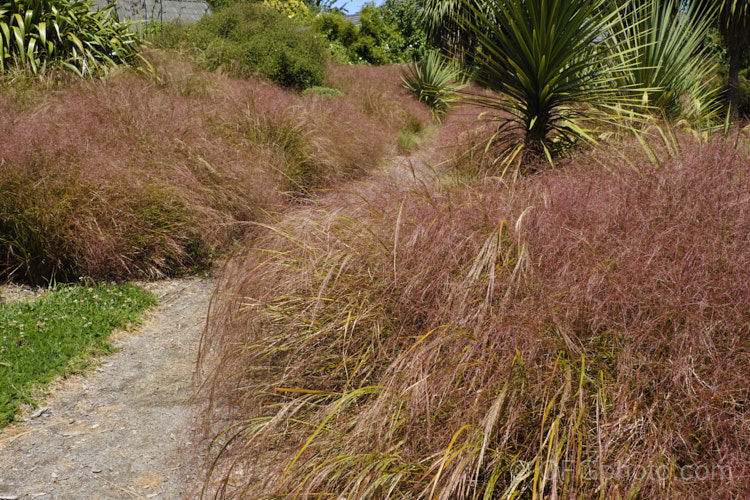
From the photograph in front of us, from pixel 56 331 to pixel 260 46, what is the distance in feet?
27.5

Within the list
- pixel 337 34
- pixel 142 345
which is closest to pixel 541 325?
pixel 142 345

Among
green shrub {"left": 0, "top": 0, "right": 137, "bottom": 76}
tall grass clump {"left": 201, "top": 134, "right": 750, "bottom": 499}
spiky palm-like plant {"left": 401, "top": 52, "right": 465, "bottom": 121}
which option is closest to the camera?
tall grass clump {"left": 201, "top": 134, "right": 750, "bottom": 499}

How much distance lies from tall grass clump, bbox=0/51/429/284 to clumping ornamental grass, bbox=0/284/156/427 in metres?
0.37

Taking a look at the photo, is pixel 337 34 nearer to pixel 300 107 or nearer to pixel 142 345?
pixel 300 107

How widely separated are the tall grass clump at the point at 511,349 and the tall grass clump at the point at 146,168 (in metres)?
0.75

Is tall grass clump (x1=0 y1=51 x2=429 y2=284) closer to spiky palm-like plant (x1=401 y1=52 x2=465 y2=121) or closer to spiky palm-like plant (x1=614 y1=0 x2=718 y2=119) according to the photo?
spiky palm-like plant (x1=614 y1=0 x2=718 y2=119)

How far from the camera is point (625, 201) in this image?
9.13 feet

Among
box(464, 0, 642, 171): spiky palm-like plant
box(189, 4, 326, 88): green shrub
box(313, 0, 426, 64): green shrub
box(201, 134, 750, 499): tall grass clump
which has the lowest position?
box(201, 134, 750, 499): tall grass clump

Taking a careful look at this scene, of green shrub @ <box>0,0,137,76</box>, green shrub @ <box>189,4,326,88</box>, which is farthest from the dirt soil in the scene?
green shrub @ <box>189,4,326,88</box>

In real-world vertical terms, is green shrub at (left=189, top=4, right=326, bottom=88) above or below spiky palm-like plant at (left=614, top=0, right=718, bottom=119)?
above

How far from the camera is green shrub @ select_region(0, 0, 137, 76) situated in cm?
647

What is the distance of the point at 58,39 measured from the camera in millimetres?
6977

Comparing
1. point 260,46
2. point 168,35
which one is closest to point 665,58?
point 260,46

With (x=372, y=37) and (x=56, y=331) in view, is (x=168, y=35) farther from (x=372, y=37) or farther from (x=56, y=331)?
(x=372, y=37)
